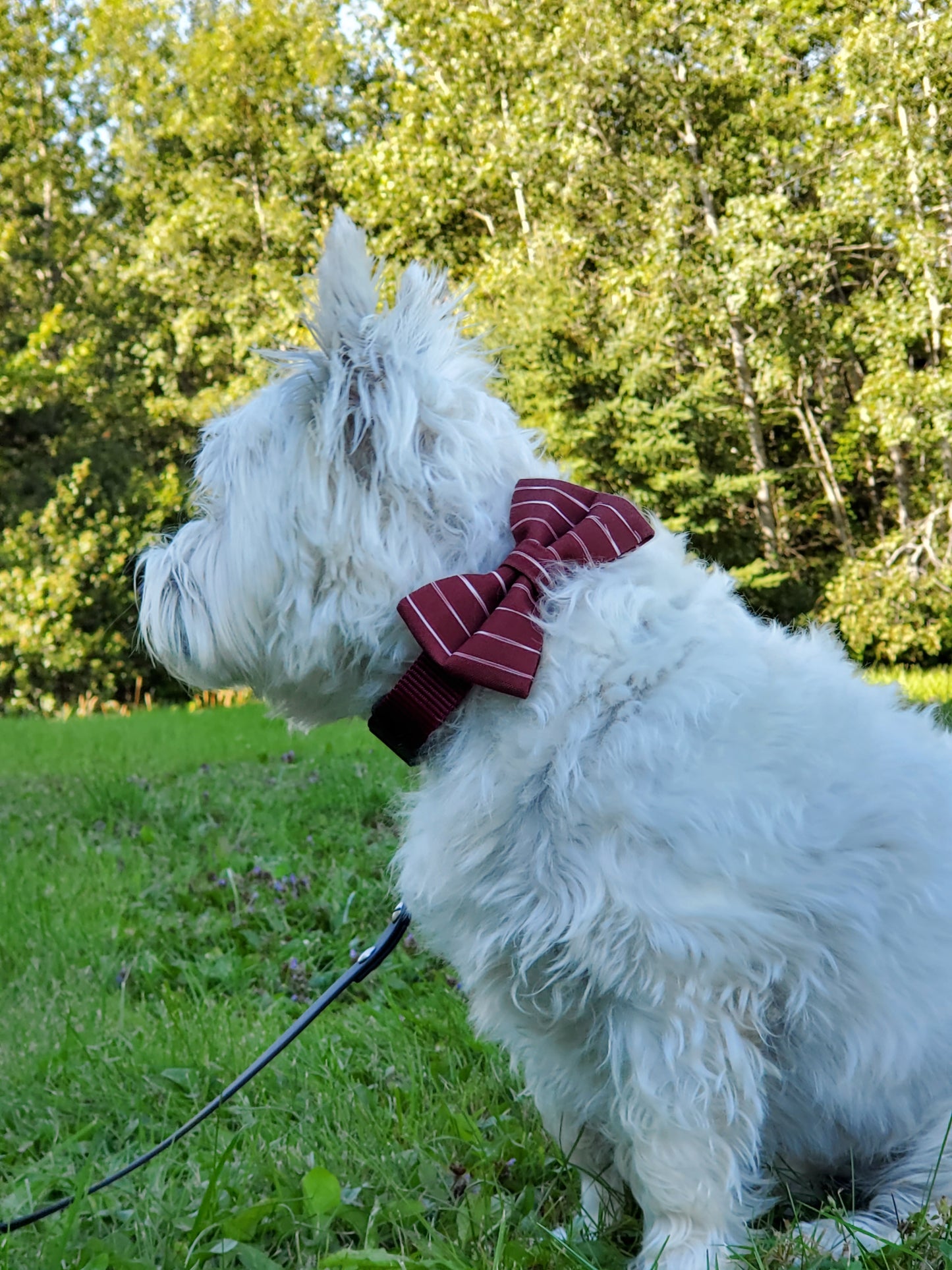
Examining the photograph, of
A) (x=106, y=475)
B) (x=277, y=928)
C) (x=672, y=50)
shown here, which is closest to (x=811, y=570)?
(x=672, y=50)

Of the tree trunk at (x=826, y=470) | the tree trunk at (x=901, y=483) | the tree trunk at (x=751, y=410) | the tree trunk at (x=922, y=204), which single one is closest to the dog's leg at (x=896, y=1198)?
the tree trunk at (x=922, y=204)

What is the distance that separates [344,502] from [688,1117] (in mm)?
1383

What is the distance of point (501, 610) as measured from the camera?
2.06m

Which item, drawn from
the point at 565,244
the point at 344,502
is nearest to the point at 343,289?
the point at 344,502

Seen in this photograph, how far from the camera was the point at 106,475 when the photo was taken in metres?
21.8

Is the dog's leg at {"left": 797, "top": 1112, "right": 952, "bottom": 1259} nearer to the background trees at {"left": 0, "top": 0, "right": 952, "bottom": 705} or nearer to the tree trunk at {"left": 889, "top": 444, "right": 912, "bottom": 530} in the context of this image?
the background trees at {"left": 0, "top": 0, "right": 952, "bottom": 705}

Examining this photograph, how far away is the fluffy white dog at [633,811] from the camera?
78.3 inches

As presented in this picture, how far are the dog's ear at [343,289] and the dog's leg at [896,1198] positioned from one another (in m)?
1.97

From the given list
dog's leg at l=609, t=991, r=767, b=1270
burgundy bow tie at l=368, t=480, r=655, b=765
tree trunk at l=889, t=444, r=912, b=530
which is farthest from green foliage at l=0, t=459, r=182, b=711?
dog's leg at l=609, t=991, r=767, b=1270

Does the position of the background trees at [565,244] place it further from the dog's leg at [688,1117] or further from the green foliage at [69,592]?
the dog's leg at [688,1117]

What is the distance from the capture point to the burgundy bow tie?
202 cm

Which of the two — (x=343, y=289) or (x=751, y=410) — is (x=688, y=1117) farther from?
(x=751, y=410)

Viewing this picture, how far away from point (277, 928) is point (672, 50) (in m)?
16.6

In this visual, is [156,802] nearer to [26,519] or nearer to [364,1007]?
[364,1007]
